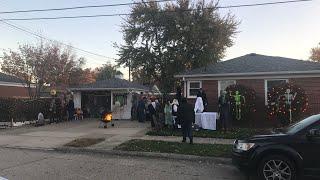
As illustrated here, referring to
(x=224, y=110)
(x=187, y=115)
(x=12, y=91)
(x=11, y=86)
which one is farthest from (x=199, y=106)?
(x=12, y=91)

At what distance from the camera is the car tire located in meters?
9.72

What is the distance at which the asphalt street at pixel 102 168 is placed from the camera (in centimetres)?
1104

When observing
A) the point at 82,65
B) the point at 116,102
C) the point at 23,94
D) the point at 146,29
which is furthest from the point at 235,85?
the point at 82,65

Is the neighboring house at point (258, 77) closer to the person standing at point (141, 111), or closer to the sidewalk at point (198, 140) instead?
the person standing at point (141, 111)

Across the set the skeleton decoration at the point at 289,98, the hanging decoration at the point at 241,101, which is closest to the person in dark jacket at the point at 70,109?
the hanging decoration at the point at 241,101

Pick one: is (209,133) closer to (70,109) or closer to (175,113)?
(175,113)

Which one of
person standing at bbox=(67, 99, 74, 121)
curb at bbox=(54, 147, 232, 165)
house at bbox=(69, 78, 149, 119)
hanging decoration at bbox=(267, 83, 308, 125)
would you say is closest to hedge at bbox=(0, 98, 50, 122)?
person standing at bbox=(67, 99, 74, 121)

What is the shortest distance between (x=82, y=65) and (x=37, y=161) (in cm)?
4204

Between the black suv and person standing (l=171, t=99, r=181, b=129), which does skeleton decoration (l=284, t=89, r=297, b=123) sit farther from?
the black suv

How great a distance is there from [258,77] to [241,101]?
2.32 meters

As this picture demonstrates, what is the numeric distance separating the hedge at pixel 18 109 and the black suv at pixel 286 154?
19.4 m

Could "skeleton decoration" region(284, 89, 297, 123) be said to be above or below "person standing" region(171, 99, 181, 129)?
above

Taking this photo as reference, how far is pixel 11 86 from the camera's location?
41406mm

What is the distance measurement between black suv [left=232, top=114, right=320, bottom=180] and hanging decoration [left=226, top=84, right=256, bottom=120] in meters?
12.1
